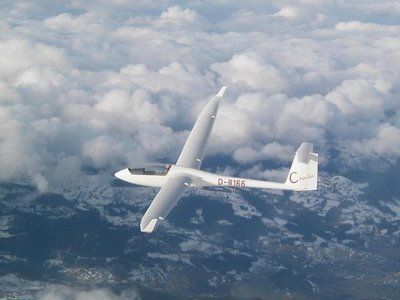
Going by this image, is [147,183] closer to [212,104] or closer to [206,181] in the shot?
[206,181]

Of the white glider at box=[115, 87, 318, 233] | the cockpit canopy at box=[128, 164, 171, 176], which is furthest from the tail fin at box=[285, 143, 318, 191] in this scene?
the cockpit canopy at box=[128, 164, 171, 176]

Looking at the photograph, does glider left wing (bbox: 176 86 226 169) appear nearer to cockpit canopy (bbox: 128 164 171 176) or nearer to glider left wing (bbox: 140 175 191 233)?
cockpit canopy (bbox: 128 164 171 176)

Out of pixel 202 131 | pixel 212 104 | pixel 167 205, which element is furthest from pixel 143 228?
pixel 212 104

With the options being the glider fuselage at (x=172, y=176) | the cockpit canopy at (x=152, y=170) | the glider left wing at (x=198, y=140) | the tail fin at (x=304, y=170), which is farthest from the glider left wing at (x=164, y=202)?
the tail fin at (x=304, y=170)

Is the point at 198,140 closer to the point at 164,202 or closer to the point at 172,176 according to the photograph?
the point at 172,176

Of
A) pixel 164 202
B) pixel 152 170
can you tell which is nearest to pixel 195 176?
pixel 152 170

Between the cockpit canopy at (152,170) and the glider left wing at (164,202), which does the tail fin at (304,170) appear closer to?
the glider left wing at (164,202)
